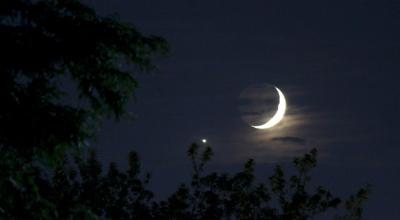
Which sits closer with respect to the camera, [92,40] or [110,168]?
[92,40]

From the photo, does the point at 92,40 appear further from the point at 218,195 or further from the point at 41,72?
the point at 218,195

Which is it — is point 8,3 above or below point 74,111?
above

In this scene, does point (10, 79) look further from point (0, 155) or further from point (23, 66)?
point (0, 155)

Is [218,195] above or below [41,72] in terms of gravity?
above

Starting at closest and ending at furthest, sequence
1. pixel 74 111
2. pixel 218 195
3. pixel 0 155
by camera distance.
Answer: pixel 0 155
pixel 74 111
pixel 218 195

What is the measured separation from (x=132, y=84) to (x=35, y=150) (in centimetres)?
154

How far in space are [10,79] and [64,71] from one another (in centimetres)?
82

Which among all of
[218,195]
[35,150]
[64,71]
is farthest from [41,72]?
[218,195]

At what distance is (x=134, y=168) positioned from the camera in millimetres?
34406

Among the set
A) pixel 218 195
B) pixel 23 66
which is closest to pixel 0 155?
pixel 23 66

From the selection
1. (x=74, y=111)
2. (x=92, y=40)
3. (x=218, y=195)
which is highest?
(x=218, y=195)

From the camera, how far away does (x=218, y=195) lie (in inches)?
1334

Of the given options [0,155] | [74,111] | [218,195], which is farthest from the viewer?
[218,195]

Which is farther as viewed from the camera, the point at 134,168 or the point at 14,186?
the point at 134,168
